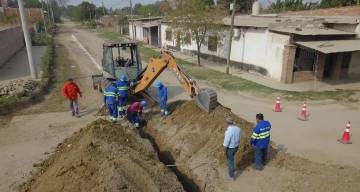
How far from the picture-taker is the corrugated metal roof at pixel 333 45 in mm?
15617

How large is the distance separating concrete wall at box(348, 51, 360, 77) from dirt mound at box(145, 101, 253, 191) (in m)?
13.3

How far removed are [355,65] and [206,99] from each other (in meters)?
14.5

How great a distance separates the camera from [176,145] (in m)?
9.55

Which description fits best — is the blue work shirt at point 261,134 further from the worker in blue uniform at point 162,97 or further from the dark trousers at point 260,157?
the worker in blue uniform at point 162,97

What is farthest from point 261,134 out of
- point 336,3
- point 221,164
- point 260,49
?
point 336,3

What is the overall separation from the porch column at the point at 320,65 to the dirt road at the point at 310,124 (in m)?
5.26

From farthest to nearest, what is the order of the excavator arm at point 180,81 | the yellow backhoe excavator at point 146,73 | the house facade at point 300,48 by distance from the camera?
the house facade at point 300,48, the yellow backhoe excavator at point 146,73, the excavator arm at point 180,81

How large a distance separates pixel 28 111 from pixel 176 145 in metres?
7.00

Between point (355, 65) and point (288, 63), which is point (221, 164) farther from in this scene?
point (355, 65)

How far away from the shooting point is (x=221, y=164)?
8281 millimetres

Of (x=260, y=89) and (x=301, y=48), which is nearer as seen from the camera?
(x=260, y=89)

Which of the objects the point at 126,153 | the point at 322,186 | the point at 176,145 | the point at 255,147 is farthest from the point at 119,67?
the point at 322,186

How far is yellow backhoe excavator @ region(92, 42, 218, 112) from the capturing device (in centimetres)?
995

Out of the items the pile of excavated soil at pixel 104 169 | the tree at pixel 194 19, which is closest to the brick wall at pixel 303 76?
the tree at pixel 194 19
